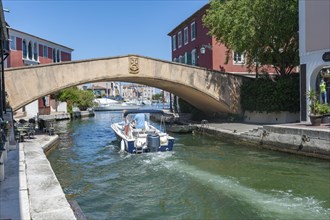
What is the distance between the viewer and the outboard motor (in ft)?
53.8

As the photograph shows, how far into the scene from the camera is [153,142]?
16422 mm

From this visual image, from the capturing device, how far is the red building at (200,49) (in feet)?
102

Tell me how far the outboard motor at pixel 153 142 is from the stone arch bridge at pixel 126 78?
8268 mm

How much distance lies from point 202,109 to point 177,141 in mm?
11574

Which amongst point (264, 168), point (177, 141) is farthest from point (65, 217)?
point (177, 141)

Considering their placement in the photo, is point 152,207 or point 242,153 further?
point 242,153

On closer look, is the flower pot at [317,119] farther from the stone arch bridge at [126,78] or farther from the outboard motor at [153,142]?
the stone arch bridge at [126,78]

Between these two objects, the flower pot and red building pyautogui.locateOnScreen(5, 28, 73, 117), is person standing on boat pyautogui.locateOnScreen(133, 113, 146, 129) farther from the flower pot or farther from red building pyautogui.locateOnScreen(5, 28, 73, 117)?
red building pyautogui.locateOnScreen(5, 28, 73, 117)

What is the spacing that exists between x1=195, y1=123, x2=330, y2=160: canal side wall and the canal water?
521mm

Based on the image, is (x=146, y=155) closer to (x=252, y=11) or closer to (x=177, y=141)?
(x=177, y=141)

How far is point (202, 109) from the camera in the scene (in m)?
33.0

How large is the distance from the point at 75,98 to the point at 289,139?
3563 cm

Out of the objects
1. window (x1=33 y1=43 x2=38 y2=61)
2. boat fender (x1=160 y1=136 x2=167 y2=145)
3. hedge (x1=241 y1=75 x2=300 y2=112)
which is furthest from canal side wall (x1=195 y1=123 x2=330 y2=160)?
window (x1=33 y1=43 x2=38 y2=61)

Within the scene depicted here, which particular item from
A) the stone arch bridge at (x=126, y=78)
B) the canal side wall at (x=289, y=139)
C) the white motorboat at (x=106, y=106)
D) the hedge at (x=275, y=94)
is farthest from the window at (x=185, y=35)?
the white motorboat at (x=106, y=106)
